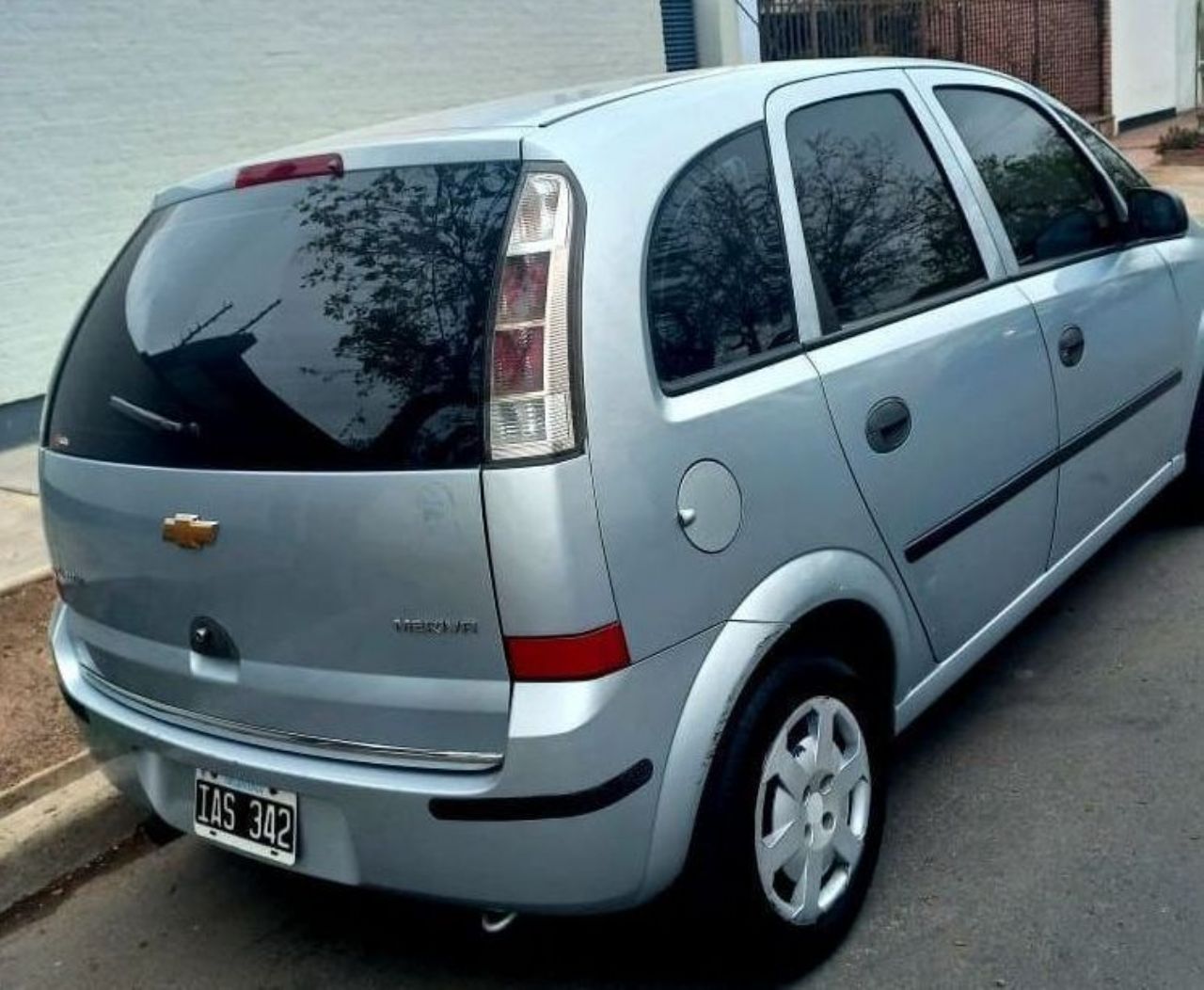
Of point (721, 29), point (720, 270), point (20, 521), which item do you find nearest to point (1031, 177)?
point (720, 270)

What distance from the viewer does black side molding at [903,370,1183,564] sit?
321 centimetres

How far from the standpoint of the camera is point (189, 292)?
2844 millimetres

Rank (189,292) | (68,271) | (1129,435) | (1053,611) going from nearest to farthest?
1. (189,292)
2. (1129,435)
3. (1053,611)
4. (68,271)

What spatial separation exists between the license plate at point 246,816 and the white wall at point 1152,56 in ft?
64.4

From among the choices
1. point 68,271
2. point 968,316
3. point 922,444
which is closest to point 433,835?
point 922,444

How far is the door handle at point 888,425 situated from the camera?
3.02 m

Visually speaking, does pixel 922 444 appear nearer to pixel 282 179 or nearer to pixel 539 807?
pixel 539 807

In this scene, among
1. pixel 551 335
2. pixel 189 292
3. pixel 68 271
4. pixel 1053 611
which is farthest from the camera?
pixel 68 271

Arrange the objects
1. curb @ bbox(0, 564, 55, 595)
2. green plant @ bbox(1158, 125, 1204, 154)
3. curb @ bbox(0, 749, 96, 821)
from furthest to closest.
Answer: green plant @ bbox(1158, 125, 1204, 154), curb @ bbox(0, 564, 55, 595), curb @ bbox(0, 749, 96, 821)

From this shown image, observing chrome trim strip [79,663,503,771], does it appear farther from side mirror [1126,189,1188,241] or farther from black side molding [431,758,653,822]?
side mirror [1126,189,1188,241]

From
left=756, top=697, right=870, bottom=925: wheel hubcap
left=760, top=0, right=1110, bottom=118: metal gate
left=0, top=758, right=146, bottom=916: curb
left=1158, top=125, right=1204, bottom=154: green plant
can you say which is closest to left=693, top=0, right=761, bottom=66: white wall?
left=760, top=0, right=1110, bottom=118: metal gate

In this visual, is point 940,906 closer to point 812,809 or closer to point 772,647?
point 812,809

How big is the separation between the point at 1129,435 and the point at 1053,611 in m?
0.65

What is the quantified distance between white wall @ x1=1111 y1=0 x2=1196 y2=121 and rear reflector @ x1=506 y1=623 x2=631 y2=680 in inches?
771
